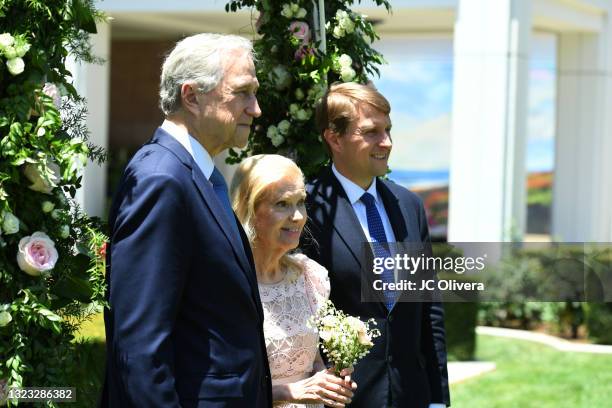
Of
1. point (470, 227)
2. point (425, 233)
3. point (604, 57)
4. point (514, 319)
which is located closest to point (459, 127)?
point (470, 227)

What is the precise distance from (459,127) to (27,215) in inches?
367

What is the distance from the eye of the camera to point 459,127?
11781 mm

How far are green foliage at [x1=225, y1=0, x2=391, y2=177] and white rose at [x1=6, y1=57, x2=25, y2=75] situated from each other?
1.59 meters

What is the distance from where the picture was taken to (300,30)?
4227mm

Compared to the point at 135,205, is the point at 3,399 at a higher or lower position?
lower

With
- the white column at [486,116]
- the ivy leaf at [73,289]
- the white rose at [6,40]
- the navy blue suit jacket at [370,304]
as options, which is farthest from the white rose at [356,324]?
the white column at [486,116]

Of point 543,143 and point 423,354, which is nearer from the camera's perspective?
point 423,354

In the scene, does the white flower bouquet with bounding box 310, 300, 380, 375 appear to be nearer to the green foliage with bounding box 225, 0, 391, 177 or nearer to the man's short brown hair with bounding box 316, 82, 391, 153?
the man's short brown hair with bounding box 316, 82, 391, 153

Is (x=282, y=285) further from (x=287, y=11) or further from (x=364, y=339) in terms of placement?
(x=287, y=11)

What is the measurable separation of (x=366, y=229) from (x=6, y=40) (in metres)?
1.55

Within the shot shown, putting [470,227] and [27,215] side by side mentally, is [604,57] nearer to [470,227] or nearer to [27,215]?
Result: [470,227]

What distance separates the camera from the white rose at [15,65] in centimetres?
277

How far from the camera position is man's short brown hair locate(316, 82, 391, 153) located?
371 centimetres

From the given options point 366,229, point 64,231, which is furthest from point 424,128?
point 64,231
